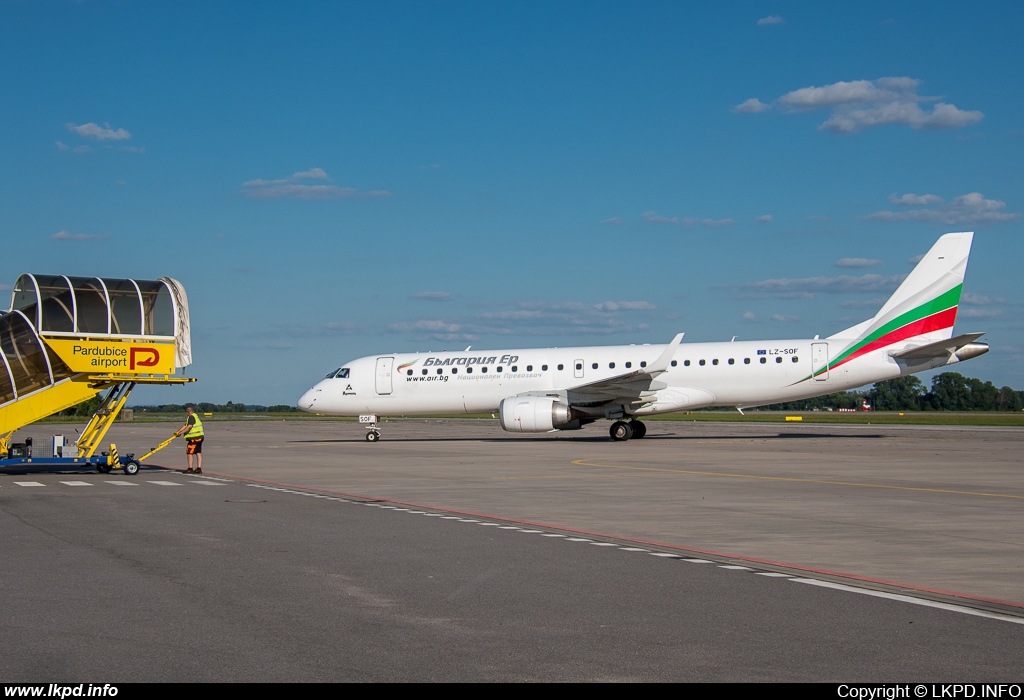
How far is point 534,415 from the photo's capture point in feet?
118

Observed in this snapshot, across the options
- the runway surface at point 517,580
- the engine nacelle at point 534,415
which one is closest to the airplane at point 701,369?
the engine nacelle at point 534,415

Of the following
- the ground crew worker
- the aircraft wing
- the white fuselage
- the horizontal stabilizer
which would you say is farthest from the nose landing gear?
the horizontal stabilizer

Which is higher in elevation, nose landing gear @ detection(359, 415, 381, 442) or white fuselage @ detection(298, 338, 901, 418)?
white fuselage @ detection(298, 338, 901, 418)

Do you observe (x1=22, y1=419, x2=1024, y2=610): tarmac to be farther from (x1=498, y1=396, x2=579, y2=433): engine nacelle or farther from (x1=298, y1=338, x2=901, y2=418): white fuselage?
(x1=298, y1=338, x2=901, y2=418): white fuselage

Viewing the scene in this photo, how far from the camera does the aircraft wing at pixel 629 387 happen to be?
1430 inches

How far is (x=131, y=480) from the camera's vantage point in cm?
2216

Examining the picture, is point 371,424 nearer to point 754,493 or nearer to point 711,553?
point 754,493

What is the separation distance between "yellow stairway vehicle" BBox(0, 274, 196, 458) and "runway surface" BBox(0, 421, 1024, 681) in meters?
3.38

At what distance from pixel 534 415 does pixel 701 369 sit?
7042 mm

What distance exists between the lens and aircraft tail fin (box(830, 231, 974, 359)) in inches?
1446


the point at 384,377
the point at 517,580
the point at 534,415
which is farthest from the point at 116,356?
the point at 384,377

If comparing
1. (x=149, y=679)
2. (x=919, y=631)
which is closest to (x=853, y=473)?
(x=919, y=631)
